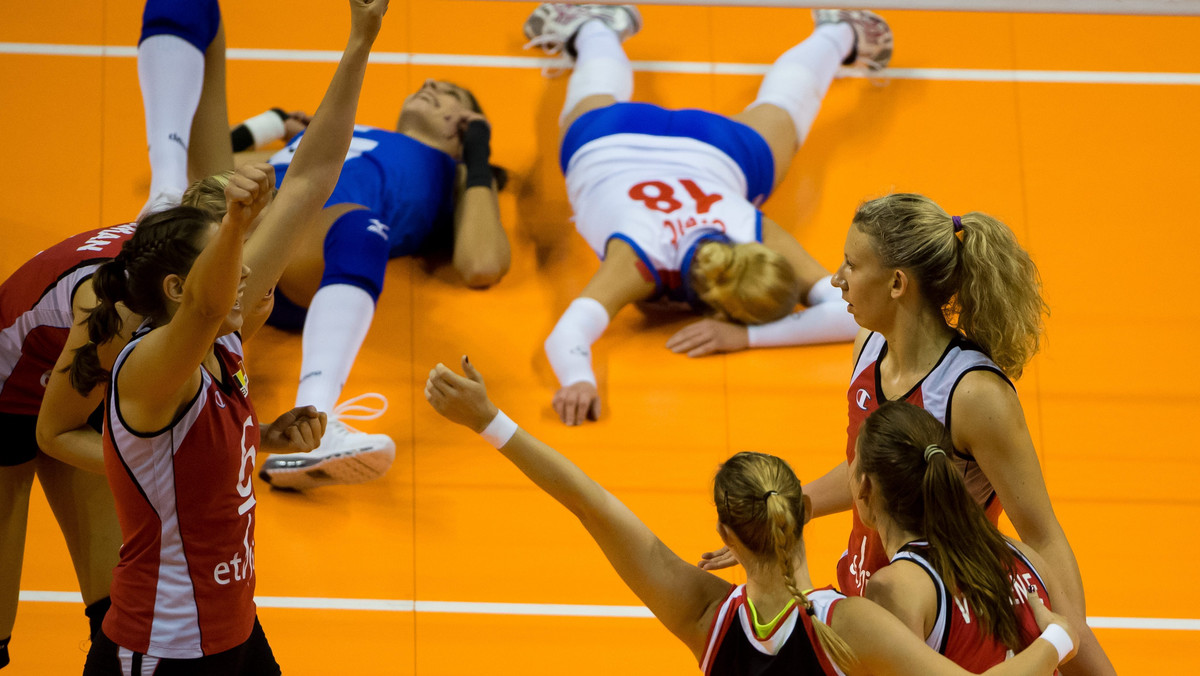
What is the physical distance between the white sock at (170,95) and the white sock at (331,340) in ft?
1.93

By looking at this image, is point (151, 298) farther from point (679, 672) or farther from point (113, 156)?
Answer: point (113, 156)

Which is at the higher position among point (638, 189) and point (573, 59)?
point (573, 59)

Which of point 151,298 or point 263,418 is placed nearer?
point 151,298

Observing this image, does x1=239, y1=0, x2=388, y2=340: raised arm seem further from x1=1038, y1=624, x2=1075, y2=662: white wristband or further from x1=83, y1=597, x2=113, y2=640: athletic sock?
x1=1038, y1=624, x2=1075, y2=662: white wristband

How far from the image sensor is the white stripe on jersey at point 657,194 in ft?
14.2

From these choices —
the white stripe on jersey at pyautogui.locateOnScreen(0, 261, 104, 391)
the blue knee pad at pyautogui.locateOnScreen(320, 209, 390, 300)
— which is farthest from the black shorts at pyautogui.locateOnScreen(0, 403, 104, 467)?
the blue knee pad at pyautogui.locateOnScreen(320, 209, 390, 300)

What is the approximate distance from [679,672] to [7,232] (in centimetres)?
283

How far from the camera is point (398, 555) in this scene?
3590mm

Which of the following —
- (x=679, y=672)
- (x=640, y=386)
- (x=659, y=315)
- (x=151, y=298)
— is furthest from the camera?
(x=659, y=315)

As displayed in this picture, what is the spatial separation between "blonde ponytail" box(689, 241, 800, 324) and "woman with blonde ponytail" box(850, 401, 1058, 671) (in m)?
2.06

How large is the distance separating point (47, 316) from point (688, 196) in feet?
7.99

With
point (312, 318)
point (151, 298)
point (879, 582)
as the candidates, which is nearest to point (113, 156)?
point (312, 318)

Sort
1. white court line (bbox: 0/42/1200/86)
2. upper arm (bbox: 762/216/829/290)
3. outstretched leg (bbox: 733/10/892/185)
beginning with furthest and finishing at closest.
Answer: white court line (bbox: 0/42/1200/86) → outstretched leg (bbox: 733/10/892/185) → upper arm (bbox: 762/216/829/290)

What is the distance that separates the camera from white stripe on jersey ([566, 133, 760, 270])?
433cm
